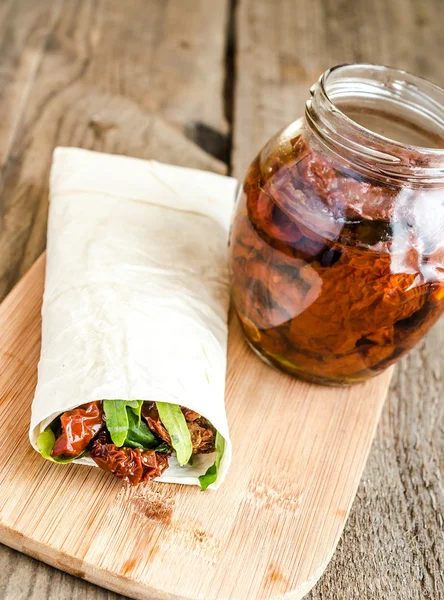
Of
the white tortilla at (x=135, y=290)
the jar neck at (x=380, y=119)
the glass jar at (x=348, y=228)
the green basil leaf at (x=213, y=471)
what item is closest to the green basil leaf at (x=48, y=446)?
the white tortilla at (x=135, y=290)

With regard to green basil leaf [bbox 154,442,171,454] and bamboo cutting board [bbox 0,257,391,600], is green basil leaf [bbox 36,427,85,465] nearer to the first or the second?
bamboo cutting board [bbox 0,257,391,600]

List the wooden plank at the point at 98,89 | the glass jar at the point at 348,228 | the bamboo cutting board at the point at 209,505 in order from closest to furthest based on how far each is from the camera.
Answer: the bamboo cutting board at the point at 209,505, the glass jar at the point at 348,228, the wooden plank at the point at 98,89

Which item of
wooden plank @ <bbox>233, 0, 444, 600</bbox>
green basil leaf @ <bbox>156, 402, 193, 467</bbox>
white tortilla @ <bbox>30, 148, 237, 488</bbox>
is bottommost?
wooden plank @ <bbox>233, 0, 444, 600</bbox>

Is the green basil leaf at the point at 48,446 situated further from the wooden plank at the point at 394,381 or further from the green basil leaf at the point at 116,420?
the wooden plank at the point at 394,381

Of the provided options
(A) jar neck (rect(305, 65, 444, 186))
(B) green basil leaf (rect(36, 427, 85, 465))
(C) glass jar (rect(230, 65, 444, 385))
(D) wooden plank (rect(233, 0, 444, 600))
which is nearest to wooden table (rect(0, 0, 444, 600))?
(D) wooden plank (rect(233, 0, 444, 600))

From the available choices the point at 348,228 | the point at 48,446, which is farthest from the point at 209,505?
the point at 348,228

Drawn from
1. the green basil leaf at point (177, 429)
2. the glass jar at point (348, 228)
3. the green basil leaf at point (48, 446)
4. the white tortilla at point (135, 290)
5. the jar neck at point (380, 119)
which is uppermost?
the jar neck at point (380, 119)

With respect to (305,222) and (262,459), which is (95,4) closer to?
(305,222)

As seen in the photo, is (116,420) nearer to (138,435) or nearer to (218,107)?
(138,435)

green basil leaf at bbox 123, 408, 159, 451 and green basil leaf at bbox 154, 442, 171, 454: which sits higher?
green basil leaf at bbox 123, 408, 159, 451
